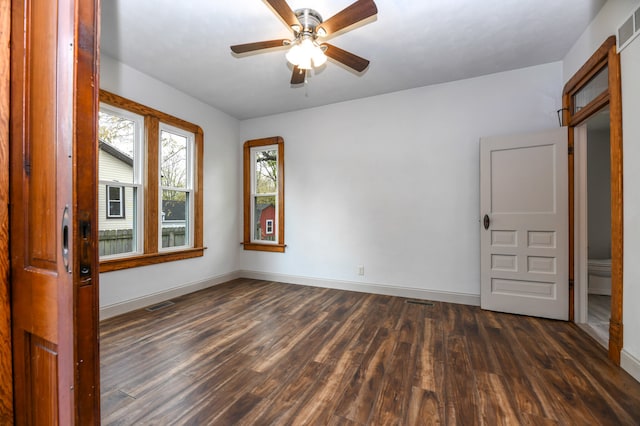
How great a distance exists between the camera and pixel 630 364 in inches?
76.4

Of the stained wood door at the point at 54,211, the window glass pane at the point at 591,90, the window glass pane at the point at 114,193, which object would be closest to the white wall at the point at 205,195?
the window glass pane at the point at 114,193

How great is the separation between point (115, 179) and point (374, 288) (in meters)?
3.60

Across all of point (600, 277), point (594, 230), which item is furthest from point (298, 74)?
point (594, 230)

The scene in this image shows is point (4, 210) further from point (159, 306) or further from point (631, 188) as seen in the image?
point (631, 188)

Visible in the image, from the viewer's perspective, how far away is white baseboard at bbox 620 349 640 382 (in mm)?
1881

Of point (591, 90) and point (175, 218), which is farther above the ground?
point (591, 90)

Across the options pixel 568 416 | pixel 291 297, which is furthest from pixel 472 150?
pixel 291 297

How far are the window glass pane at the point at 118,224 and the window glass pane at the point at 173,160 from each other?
49 cm

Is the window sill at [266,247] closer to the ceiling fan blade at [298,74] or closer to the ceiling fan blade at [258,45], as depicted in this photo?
the ceiling fan blade at [298,74]

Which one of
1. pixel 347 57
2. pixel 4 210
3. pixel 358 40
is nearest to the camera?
pixel 4 210

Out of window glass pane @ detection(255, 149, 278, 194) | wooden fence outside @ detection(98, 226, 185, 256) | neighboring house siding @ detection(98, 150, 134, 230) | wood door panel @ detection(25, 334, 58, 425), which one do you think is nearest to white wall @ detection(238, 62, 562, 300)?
window glass pane @ detection(255, 149, 278, 194)

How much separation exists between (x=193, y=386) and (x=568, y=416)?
2280mm

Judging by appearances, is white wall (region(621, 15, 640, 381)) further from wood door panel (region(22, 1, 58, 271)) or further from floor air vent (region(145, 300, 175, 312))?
floor air vent (region(145, 300, 175, 312))

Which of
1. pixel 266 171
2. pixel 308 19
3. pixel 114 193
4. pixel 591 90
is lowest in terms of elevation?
pixel 114 193
